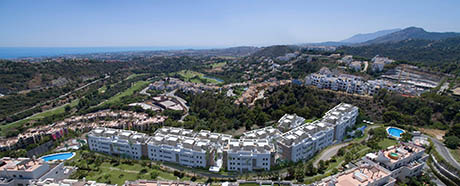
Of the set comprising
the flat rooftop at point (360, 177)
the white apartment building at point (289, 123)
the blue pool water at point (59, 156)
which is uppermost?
the white apartment building at point (289, 123)

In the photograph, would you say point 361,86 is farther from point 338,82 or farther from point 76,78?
point 76,78

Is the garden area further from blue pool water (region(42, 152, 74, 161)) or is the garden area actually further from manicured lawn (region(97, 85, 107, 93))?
manicured lawn (region(97, 85, 107, 93))

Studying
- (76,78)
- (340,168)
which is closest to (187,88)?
(76,78)

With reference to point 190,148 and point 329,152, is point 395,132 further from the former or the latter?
point 190,148

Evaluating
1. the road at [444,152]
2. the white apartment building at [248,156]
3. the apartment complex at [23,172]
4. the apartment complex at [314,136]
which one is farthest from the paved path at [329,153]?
the apartment complex at [23,172]

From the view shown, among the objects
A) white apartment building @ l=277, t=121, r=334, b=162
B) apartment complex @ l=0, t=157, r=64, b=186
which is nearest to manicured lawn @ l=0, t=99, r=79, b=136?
apartment complex @ l=0, t=157, r=64, b=186

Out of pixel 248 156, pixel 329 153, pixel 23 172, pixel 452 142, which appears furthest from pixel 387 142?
pixel 23 172

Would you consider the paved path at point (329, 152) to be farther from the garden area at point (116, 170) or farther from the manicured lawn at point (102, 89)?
the manicured lawn at point (102, 89)
